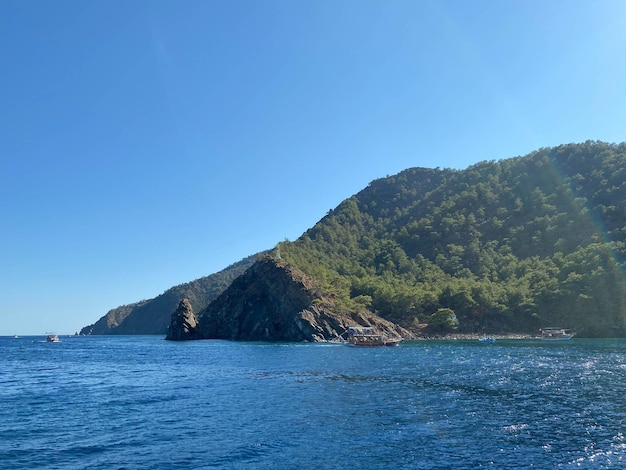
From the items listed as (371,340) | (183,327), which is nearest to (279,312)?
(371,340)

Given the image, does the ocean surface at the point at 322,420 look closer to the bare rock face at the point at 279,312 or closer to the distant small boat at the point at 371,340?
the distant small boat at the point at 371,340

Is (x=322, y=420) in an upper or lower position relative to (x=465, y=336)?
upper

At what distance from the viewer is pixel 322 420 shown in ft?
104

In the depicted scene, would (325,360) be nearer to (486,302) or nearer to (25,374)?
(25,374)

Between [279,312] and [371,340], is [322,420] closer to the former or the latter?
[371,340]

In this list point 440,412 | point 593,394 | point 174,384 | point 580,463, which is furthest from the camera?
point 174,384

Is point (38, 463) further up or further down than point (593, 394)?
further up

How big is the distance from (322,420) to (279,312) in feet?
429

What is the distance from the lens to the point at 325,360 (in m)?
77.2

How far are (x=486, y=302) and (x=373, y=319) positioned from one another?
46.7 meters

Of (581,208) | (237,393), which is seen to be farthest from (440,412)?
(581,208)

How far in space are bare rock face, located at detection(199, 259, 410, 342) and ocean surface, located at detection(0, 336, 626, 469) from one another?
90477 mm

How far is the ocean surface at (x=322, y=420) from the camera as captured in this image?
23.6m

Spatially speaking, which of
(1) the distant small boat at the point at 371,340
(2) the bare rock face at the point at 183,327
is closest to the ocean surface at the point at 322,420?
(1) the distant small boat at the point at 371,340
